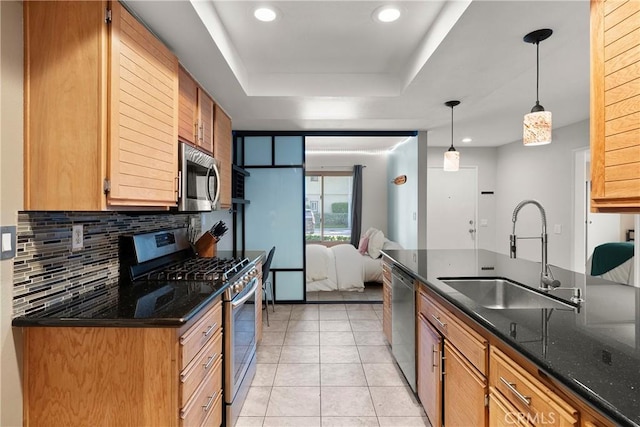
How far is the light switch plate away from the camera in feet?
3.90

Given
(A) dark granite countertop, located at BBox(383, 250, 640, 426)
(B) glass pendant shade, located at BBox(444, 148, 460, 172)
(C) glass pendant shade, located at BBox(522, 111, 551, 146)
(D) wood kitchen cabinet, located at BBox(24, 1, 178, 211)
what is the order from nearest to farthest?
(A) dark granite countertop, located at BBox(383, 250, 640, 426) → (D) wood kitchen cabinet, located at BBox(24, 1, 178, 211) → (C) glass pendant shade, located at BBox(522, 111, 551, 146) → (B) glass pendant shade, located at BBox(444, 148, 460, 172)

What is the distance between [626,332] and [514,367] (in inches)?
16.5

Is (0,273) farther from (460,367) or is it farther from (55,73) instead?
(460,367)

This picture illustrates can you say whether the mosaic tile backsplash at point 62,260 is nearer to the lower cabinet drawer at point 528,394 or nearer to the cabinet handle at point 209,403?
the cabinet handle at point 209,403

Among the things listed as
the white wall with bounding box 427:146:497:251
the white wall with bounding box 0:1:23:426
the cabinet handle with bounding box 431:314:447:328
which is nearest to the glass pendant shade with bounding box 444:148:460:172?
the cabinet handle with bounding box 431:314:447:328

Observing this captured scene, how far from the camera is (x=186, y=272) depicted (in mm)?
2066

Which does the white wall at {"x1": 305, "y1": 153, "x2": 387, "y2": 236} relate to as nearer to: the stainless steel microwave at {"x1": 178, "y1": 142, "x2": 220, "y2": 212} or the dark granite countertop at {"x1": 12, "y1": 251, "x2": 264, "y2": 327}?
the stainless steel microwave at {"x1": 178, "y1": 142, "x2": 220, "y2": 212}

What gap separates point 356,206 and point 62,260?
566cm

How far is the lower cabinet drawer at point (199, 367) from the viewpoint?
1.35 metres

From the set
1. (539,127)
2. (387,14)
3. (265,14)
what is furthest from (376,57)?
(539,127)

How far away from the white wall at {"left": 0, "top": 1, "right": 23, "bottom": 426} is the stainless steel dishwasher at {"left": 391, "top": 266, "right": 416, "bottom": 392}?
2006 mm

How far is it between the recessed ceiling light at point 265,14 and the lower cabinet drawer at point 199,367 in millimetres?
1886

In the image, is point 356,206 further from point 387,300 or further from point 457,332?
point 457,332

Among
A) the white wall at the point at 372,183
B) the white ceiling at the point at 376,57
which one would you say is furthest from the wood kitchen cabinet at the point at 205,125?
the white wall at the point at 372,183
